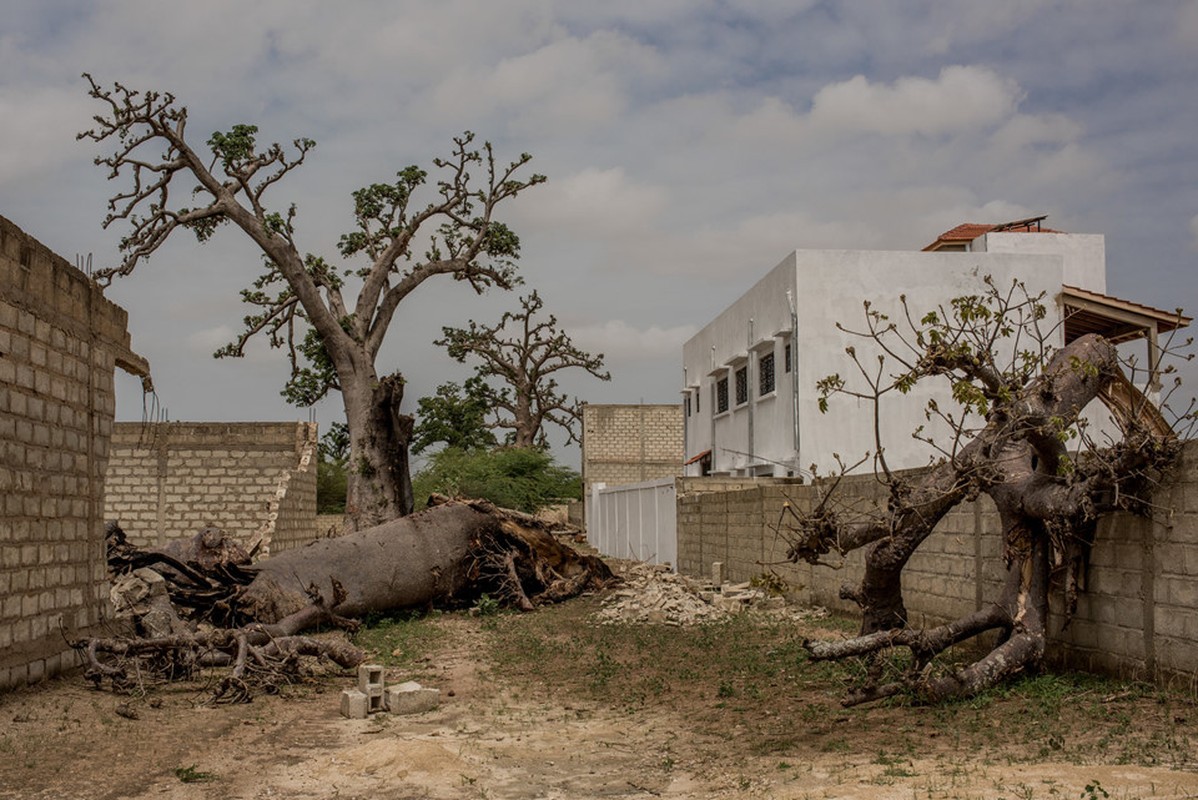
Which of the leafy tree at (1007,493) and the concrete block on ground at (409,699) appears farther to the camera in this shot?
the concrete block on ground at (409,699)

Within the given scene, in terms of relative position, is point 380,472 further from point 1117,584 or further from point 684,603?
point 1117,584

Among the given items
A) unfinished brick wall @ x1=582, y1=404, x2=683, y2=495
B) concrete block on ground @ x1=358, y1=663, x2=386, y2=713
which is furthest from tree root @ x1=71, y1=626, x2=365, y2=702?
unfinished brick wall @ x1=582, y1=404, x2=683, y2=495

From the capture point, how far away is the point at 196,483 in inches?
790

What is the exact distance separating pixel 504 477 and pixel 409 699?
25730 mm

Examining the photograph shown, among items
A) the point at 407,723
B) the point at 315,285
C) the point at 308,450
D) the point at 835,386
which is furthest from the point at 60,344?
the point at 315,285

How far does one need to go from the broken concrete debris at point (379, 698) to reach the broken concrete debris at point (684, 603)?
5188 millimetres

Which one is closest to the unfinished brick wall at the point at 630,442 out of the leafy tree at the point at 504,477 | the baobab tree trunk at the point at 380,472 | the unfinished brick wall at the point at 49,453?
the leafy tree at the point at 504,477

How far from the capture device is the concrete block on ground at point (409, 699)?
26.3 ft

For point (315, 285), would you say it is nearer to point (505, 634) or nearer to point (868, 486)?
point (505, 634)

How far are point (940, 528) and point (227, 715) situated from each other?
618 cm

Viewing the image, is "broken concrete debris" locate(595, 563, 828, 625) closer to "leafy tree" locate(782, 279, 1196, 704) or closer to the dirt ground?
"leafy tree" locate(782, 279, 1196, 704)

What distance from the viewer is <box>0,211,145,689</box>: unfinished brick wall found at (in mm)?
8078

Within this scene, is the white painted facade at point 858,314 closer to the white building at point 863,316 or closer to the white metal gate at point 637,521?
the white building at point 863,316

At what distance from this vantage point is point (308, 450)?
21156mm
